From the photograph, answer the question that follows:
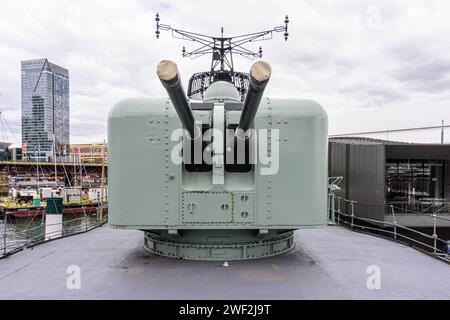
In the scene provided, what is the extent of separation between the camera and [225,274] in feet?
10.6

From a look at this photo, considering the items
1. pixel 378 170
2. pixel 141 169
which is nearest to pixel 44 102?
pixel 378 170

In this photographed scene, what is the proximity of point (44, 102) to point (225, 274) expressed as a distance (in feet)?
311

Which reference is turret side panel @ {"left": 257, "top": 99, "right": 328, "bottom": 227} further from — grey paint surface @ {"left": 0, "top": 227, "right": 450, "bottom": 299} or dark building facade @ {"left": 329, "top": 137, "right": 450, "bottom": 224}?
dark building facade @ {"left": 329, "top": 137, "right": 450, "bottom": 224}

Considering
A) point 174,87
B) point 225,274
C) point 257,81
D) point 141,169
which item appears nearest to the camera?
point 257,81

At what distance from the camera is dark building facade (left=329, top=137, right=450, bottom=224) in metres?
9.80

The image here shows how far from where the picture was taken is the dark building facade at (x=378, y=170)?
9.80 metres

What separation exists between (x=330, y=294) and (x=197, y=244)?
160cm

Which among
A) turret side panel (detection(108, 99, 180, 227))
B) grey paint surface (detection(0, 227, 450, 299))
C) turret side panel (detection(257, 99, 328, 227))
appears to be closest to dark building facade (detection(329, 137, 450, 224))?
grey paint surface (detection(0, 227, 450, 299))

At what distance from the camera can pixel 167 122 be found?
3.36 metres

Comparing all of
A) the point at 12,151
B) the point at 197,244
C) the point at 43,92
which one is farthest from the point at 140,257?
the point at 43,92

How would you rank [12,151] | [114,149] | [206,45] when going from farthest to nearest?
[12,151] < [206,45] < [114,149]

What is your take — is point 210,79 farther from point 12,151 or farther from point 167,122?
point 12,151

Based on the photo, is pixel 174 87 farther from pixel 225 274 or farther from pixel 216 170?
pixel 225 274

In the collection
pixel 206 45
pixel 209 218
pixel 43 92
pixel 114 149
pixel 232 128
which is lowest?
pixel 209 218
